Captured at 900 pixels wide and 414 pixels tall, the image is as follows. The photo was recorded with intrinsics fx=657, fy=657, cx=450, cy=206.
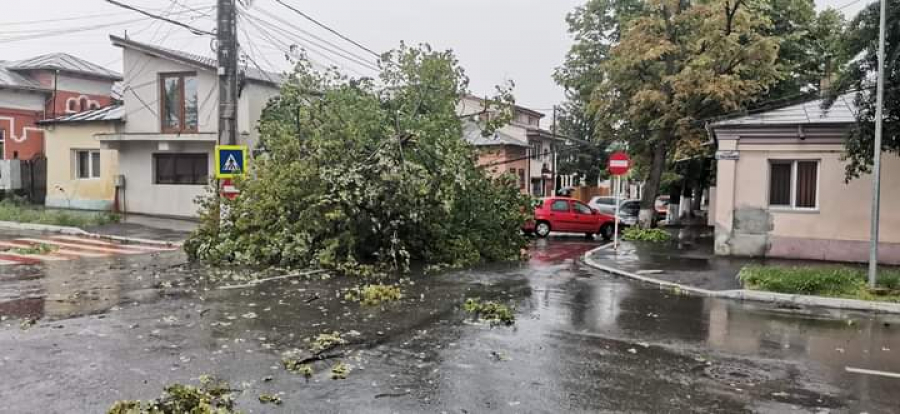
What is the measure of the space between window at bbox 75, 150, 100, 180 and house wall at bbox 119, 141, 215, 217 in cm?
213

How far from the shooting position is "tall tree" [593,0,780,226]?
21609 mm

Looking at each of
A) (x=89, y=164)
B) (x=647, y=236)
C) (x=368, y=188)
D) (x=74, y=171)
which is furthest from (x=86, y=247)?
(x=647, y=236)

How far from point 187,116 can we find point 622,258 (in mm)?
18059

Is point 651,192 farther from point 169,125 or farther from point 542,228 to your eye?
point 169,125

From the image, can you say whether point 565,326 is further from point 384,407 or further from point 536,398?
point 384,407

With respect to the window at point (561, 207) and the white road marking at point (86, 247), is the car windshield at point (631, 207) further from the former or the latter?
the white road marking at point (86, 247)

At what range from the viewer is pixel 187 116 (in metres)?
26.0

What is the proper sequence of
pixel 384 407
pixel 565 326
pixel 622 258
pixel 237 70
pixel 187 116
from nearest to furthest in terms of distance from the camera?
pixel 384 407 → pixel 565 326 → pixel 237 70 → pixel 622 258 → pixel 187 116

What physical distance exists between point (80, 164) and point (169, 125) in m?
5.47

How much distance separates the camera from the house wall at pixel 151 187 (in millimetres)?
26172

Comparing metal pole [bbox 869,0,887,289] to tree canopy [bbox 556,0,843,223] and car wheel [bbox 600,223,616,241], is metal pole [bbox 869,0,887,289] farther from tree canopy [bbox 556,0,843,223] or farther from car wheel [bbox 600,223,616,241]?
car wheel [bbox 600,223,616,241]

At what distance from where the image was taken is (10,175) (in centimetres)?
2816

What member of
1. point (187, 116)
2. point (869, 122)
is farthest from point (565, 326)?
point (187, 116)

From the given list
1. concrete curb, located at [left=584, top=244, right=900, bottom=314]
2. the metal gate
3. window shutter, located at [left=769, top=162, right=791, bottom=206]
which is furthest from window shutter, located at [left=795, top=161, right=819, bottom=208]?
the metal gate
